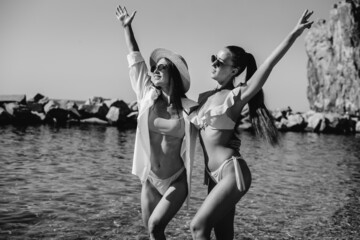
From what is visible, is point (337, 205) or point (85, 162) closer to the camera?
point (337, 205)

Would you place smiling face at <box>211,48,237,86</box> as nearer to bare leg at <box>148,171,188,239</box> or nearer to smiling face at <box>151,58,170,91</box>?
smiling face at <box>151,58,170,91</box>

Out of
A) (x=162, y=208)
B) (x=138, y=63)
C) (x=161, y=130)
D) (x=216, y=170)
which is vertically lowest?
(x=162, y=208)

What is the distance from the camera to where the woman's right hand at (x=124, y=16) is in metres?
4.56

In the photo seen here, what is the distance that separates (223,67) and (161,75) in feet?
2.51

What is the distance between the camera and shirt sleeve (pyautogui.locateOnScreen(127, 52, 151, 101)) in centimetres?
441

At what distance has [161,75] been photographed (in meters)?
4.37

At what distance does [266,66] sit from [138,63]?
159cm

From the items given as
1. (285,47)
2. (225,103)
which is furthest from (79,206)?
(285,47)

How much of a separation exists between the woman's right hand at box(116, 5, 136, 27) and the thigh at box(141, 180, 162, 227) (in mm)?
2033

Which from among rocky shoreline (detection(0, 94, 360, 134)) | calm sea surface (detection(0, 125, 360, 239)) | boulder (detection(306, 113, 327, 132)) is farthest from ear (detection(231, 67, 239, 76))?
boulder (detection(306, 113, 327, 132))

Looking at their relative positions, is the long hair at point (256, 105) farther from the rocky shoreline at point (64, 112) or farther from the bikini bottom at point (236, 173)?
the rocky shoreline at point (64, 112)

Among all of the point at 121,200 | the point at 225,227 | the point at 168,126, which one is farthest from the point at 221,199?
the point at 121,200

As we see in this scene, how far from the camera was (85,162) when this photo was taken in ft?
52.9

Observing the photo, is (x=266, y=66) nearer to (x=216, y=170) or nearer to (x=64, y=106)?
(x=216, y=170)
